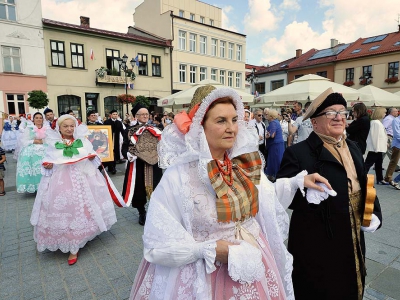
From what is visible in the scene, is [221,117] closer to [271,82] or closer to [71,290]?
[71,290]

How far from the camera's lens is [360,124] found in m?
5.91

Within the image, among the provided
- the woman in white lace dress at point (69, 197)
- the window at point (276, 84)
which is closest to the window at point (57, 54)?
the woman in white lace dress at point (69, 197)

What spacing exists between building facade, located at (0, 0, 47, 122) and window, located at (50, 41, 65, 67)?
2.35ft

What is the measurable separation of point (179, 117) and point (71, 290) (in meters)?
2.48

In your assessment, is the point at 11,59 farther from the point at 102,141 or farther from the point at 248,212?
the point at 248,212

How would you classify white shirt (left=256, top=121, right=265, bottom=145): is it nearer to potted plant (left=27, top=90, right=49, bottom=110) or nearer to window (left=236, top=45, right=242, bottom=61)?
potted plant (left=27, top=90, right=49, bottom=110)

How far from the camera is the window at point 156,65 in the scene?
24827mm

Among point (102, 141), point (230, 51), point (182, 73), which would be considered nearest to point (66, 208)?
point (102, 141)

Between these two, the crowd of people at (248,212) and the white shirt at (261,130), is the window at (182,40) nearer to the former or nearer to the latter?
the white shirt at (261,130)

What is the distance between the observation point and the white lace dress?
3455mm

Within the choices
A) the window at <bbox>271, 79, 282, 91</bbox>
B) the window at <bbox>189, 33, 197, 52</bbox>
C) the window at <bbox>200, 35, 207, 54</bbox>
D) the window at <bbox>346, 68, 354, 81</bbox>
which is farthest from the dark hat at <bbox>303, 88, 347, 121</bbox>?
the window at <bbox>271, 79, 282, 91</bbox>

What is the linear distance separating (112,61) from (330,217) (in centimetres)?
2360

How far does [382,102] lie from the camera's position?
32.8ft

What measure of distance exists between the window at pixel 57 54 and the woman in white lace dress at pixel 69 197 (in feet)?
62.9
